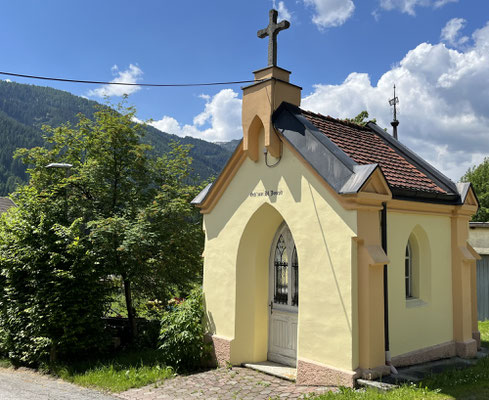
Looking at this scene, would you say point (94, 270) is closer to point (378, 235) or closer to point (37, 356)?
point (37, 356)

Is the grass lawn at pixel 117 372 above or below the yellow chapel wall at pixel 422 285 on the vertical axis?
below

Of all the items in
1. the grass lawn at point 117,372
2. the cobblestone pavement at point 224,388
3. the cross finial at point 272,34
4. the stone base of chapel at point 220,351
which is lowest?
the grass lawn at point 117,372

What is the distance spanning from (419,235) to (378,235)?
6.14ft

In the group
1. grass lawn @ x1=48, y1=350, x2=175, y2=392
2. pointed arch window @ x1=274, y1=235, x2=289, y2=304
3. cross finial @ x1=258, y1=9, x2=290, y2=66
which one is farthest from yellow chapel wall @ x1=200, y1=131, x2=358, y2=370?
cross finial @ x1=258, y1=9, x2=290, y2=66

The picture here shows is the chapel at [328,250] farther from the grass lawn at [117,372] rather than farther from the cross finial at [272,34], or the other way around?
the grass lawn at [117,372]

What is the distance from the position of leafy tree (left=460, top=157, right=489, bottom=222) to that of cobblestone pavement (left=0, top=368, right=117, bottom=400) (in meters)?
41.8

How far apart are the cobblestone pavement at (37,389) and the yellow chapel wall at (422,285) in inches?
210

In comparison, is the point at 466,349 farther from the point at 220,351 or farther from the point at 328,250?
the point at 220,351

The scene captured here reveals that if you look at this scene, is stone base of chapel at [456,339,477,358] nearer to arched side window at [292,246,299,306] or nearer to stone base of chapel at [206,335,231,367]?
arched side window at [292,246,299,306]

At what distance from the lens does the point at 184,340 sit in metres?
9.14

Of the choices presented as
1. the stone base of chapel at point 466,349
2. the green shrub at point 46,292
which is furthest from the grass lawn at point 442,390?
the green shrub at point 46,292

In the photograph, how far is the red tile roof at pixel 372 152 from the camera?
8539 millimetres

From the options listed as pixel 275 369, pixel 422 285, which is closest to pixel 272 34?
pixel 422 285

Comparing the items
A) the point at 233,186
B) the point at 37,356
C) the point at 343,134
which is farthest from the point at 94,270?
the point at 343,134
